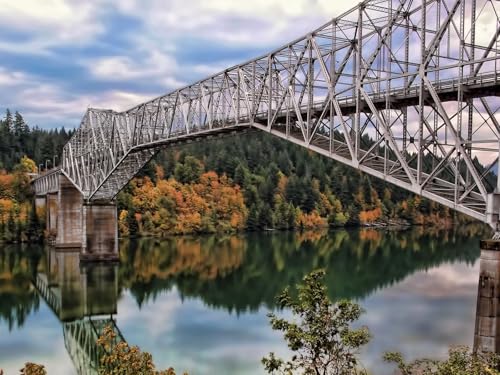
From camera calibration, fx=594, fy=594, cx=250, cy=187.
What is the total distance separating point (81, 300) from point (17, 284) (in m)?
10.3

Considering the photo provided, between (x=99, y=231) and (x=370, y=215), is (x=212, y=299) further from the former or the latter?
(x=370, y=215)

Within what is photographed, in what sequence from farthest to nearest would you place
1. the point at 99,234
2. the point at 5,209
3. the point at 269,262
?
the point at 5,209
the point at 269,262
the point at 99,234

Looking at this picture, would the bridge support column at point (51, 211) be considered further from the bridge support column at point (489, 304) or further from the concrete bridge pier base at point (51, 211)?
the bridge support column at point (489, 304)

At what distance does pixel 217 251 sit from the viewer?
81.1m

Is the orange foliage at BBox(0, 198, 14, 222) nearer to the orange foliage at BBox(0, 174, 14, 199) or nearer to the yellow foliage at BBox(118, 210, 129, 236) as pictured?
the orange foliage at BBox(0, 174, 14, 199)

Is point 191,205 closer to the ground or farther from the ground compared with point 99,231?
farther from the ground

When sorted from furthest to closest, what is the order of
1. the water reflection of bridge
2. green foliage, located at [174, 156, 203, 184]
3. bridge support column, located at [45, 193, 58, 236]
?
green foliage, located at [174, 156, 203, 184]
bridge support column, located at [45, 193, 58, 236]
the water reflection of bridge

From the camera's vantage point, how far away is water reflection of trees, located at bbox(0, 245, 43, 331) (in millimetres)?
43625

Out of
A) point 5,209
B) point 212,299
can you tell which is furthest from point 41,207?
point 212,299

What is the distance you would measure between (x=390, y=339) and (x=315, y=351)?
22.0 meters

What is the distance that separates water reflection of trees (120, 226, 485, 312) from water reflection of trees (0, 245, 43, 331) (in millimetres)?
8628

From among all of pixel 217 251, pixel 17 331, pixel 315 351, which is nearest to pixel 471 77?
pixel 315 351

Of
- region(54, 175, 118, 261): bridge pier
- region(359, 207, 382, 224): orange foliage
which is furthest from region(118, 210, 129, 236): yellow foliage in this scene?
region(359, 207, 382, 224): orange foliage

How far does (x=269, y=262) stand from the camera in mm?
70688
